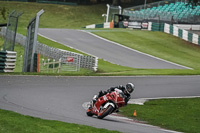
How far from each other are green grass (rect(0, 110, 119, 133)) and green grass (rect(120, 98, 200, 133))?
3.91 meters

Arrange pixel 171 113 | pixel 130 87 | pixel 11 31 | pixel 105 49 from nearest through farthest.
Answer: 1. pixel 130 87
2. pixel 171 113
3. pixel 11 31
4. pixel 105 49

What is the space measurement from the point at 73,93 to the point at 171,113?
4662 millimetres

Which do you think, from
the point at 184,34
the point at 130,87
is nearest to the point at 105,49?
the point at 184,34

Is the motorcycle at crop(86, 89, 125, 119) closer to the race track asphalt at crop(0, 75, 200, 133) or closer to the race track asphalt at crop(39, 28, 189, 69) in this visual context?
the race track asphalt at crop(0, 75, 200, 133)

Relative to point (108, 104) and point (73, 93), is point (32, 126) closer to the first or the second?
point (108, 104)

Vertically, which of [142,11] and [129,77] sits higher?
[142,11]

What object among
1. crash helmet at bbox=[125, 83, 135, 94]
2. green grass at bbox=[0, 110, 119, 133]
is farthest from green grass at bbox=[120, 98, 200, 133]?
green grass at bbox=[0, 110, 119, 133]

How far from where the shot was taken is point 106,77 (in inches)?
1129

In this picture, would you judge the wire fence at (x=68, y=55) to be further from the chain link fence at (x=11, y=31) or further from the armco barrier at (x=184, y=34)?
the armco barrier at (x=184, y=34)

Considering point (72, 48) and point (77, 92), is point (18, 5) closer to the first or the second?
point (72, 48)

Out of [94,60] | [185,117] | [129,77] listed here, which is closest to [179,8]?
[94,60]

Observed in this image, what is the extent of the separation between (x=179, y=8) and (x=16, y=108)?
51.3 metres

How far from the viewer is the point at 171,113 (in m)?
18.3

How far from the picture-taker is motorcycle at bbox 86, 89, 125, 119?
1521 centimetres
